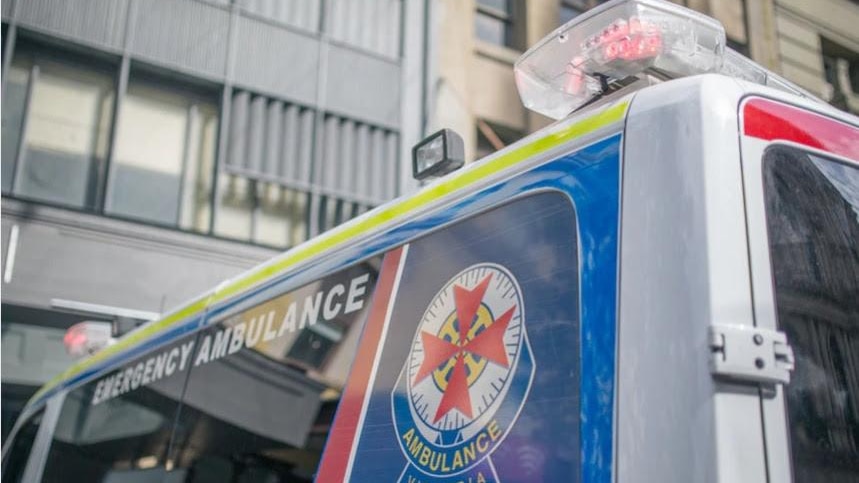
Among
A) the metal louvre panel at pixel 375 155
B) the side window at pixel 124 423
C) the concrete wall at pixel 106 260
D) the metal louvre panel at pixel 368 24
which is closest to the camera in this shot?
the side window at pixel 124 423

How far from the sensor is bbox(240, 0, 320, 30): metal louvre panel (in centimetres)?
1134

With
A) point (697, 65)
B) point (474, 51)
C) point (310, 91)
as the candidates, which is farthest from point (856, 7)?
point (697, 65)

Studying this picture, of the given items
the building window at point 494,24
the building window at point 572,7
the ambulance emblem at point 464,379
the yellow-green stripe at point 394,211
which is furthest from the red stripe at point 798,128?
the building window at point 572,7

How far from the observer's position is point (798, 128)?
192 cm

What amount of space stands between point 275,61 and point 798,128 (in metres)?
9.98

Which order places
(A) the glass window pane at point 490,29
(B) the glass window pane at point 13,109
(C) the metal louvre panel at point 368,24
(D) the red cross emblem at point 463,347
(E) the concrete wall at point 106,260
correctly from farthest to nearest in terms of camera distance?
(A) the glass window pane at point 490,29 < (C) the metal louvre panel at point 368,24 < (B) the glass window pane at point 13,109 < (E) the concrete wall at point 106,260 < (D) the red cross emblem at point 463,347

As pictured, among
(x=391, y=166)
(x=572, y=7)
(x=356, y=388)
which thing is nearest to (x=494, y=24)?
(x=572, y=7)

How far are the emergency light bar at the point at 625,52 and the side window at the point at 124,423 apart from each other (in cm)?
187

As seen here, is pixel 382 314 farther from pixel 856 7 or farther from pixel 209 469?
pixel 856 7

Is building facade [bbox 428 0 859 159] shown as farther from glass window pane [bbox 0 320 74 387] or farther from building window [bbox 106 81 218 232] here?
glass window pane [bbox 0 320 74 387]

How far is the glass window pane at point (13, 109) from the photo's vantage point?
943cm

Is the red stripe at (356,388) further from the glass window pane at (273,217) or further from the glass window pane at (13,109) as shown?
the glass window pane at (273,217)

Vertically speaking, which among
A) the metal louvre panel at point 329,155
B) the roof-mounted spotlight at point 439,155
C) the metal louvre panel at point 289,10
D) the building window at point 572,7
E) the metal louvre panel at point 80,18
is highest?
the building window at point 572,7

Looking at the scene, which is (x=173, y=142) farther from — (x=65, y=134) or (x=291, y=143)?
(x=291, y=143)
